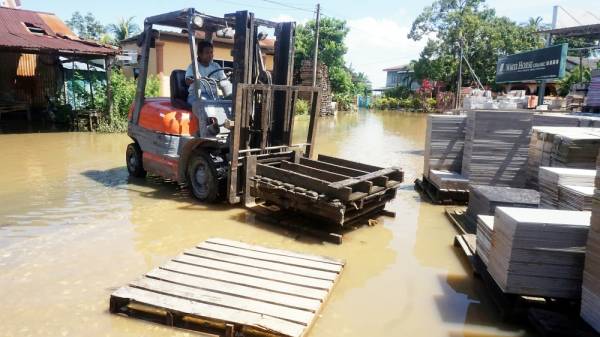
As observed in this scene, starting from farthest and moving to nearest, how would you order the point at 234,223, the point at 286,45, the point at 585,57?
1. the point at 585,57
2. the point at 286,45
3. the point at 234,223

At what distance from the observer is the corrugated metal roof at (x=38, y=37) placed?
14053 mm

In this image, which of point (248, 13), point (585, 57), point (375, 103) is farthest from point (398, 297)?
point (585, 57)

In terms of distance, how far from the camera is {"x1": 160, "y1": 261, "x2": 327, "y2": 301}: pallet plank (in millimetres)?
3803

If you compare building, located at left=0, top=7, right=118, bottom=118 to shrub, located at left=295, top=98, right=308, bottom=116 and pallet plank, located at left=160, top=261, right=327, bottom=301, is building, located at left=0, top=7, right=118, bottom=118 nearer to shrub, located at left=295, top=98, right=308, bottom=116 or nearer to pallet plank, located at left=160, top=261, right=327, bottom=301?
shrub, located at left=295, top=98, right=308, bottom=116

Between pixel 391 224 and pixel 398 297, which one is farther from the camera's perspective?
pixel 391 224

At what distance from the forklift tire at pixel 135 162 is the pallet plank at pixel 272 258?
404cm

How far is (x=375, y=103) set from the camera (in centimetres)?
4494

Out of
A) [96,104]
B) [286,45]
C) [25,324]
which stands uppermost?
[286,45]

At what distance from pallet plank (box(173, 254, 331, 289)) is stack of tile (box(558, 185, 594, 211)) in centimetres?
242

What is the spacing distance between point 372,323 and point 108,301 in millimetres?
2263

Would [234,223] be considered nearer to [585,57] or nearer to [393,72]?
[585,57]

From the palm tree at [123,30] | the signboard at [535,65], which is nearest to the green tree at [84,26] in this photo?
the palm tree at [123,30]

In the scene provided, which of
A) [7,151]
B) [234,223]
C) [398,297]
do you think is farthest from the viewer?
[7,151]

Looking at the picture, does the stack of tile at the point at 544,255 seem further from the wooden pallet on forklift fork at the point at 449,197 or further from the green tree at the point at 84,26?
the green tree at the point at 84,26
